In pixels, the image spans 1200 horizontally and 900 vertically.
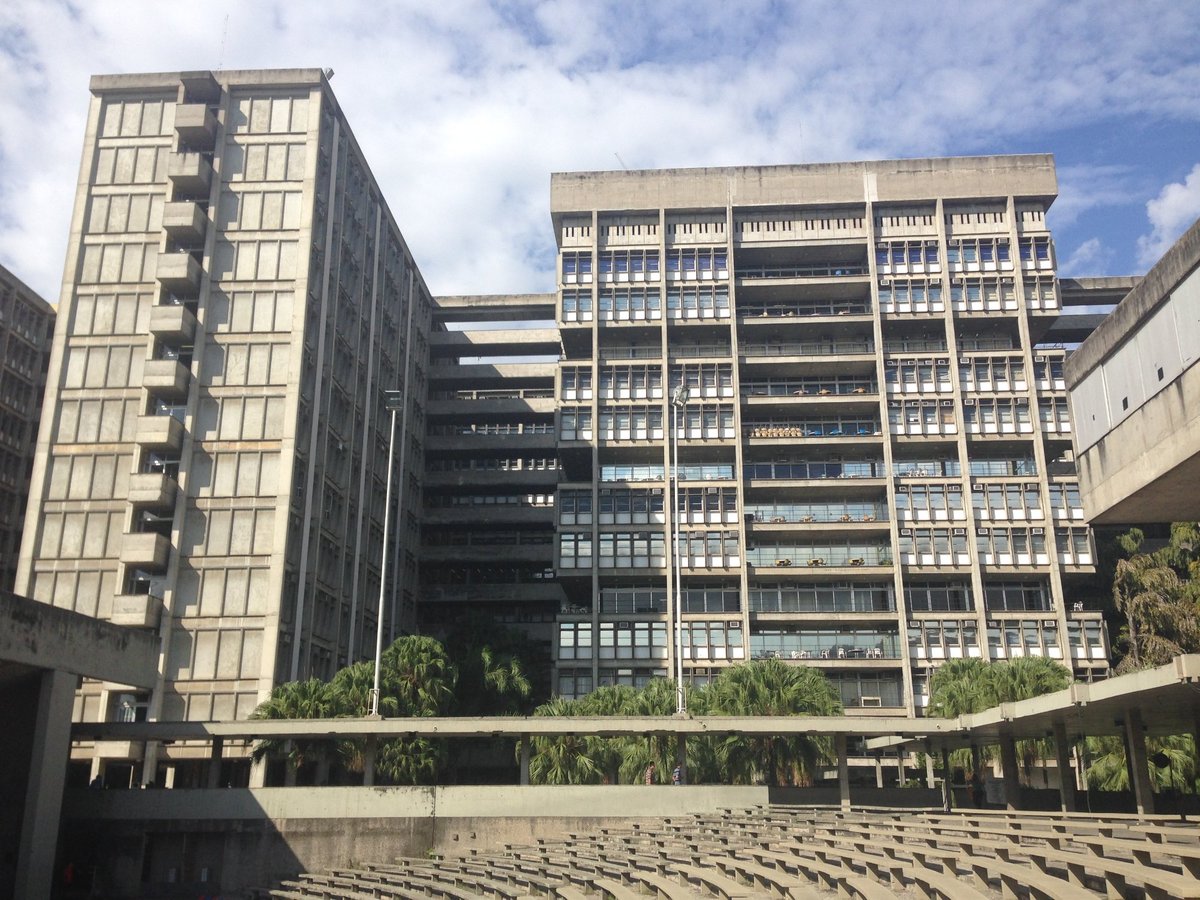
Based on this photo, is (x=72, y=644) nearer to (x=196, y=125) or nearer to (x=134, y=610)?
(x=134, y=610)

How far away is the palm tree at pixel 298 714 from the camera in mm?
48625

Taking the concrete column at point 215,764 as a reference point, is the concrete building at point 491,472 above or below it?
above

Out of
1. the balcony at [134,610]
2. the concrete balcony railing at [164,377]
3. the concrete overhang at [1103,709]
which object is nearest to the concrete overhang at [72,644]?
the balcony at [134,610]

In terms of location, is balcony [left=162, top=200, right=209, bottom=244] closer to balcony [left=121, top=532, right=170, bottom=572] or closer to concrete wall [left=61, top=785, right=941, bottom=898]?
balcony [left=121, top=532, right=170, bottom=572]

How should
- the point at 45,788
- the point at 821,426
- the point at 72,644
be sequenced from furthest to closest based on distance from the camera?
1. the point at 821,426
2. the point at 72,644
3. the point at 45,788

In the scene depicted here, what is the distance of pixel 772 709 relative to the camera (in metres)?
52.2

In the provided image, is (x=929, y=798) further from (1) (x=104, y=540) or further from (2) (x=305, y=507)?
(1) (x=104, y=540)

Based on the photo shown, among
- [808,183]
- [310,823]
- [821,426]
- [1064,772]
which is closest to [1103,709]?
[1064,772]

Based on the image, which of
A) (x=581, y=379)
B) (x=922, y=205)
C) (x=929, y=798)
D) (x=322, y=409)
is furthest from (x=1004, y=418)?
(x=322, y=409)

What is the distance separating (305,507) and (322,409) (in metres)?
6.77

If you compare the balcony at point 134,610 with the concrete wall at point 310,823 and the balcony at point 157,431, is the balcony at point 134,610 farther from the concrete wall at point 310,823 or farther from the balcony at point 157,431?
the concrete wall at point 310,823

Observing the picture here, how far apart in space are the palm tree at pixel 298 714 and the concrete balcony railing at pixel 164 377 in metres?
20.5

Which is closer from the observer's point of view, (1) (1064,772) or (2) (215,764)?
(1) (1064,772)

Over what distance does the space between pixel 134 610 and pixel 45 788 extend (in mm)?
19145
